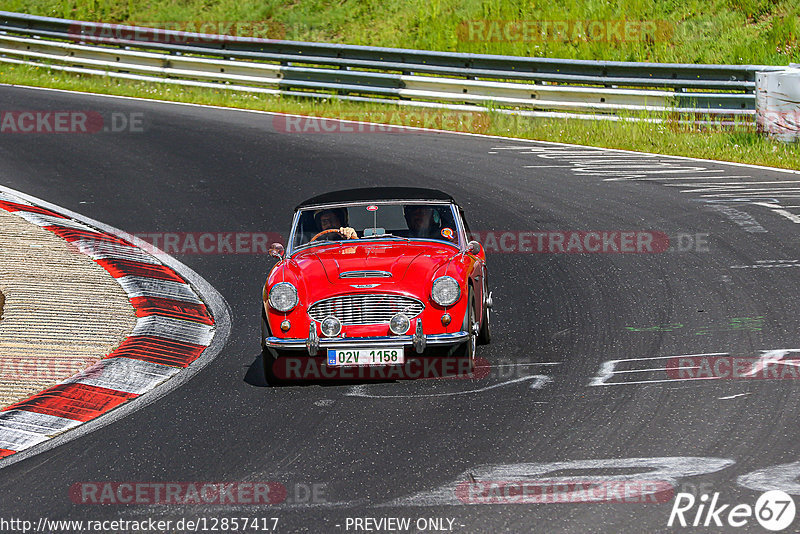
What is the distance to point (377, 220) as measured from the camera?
9156mm

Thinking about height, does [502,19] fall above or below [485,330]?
above

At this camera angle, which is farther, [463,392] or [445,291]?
[445,291]

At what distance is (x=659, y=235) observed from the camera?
1202 cm

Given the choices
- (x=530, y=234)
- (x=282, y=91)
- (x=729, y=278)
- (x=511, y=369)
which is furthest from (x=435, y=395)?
(x=282, y=91)

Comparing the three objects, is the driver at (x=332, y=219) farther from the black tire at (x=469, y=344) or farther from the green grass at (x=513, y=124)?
the green grass at (x=513, y=124)

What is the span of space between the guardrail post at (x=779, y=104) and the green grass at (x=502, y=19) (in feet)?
13.2

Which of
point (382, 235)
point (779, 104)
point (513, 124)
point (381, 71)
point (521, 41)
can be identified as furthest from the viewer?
point (521, 41)

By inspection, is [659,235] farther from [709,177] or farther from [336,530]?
[336,530]

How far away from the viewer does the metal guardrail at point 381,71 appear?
17719mm

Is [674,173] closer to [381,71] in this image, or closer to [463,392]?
[381,71]

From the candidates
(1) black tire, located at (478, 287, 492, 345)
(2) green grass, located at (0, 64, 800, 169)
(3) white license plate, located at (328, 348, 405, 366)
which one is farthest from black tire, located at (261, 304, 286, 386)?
(2) green grass, located at (0, 64, 800, 169)

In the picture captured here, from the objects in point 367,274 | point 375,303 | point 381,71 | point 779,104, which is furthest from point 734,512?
point 381,71

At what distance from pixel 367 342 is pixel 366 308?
13.3 inches

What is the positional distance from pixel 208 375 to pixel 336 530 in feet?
10.6
